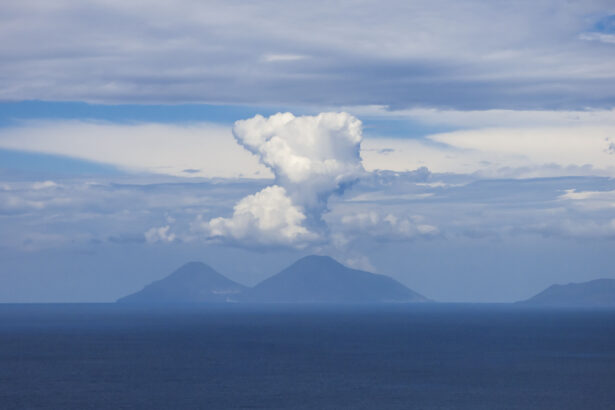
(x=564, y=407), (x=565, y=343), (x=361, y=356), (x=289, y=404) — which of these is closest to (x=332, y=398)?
(x=289, y=404)

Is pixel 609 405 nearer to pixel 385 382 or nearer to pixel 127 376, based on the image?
pixel 385 382

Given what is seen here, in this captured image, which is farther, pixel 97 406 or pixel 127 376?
pixel 127 376

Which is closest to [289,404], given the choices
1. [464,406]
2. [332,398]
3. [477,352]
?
[332,398]

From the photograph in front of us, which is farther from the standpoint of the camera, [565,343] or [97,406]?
[565,343]

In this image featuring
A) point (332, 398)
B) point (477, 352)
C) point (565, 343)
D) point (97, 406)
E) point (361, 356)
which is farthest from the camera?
point (565, 343)

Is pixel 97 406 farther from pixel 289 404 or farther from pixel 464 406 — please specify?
pixel 464 406

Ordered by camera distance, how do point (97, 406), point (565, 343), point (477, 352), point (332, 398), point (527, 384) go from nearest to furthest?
point (97, 406) < point (332, 398) < point (527, 384) < point (477, 352) < point (565, 343)

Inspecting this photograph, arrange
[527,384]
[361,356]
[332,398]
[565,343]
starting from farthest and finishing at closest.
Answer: [565,343] < [361,356] < [527,384] < [332,398]

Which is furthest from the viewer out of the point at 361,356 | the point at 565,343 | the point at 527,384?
the point at 565,343

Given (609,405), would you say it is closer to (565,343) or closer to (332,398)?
(332,398)
